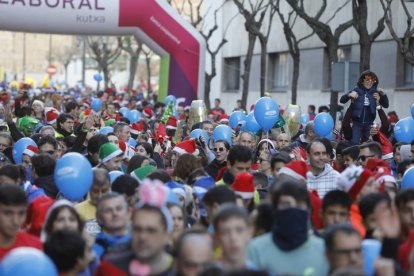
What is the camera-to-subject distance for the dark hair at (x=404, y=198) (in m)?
7.18

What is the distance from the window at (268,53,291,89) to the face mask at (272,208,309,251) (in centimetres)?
2962

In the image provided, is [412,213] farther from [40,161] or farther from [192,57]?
[192,57]

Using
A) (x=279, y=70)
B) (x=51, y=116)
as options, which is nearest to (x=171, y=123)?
(x=51, y=116)

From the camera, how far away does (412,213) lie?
712cm

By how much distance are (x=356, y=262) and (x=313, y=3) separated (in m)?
27.1

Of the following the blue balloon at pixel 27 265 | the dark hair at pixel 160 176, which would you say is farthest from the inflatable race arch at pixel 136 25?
the blue balloon at pixel 27 265

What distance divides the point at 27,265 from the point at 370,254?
2.02m

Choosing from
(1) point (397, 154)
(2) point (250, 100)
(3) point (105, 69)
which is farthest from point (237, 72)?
(1) point (397, 154)

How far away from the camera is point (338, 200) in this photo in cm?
743

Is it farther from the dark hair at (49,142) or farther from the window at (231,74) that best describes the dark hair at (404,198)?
the window at (231,74)

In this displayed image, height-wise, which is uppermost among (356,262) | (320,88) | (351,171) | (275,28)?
(275,28)

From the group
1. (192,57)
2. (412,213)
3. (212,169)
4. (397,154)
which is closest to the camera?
(412,213)

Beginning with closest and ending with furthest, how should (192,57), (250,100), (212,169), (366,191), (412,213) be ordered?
1. (412,213)
2. (366,191)
3. (212,169)
4. (192,57)
5. (250,100)

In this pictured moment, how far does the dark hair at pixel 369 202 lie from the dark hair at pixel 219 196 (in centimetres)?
91
